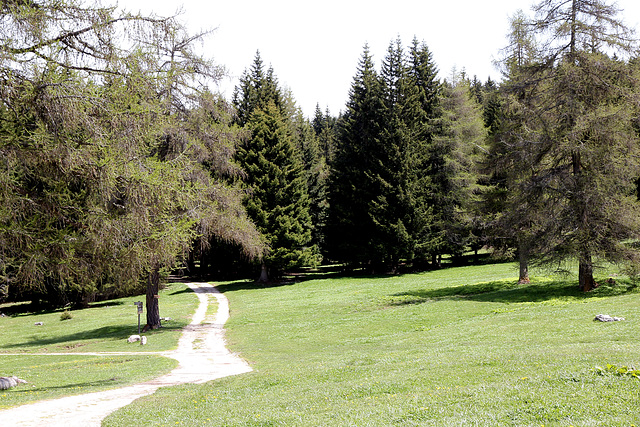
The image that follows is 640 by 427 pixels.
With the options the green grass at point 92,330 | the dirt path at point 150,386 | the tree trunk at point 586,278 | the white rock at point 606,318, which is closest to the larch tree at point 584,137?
the tree trunk at point 586,278

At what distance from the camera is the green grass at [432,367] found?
21.1 ft

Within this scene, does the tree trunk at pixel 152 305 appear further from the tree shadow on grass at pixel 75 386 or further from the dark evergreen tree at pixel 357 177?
the dark evergreen tree at pixel 357 177

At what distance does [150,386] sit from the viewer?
11773 millimetres

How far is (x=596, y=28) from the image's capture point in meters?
22.6

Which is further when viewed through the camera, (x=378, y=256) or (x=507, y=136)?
(x=378, y=256)

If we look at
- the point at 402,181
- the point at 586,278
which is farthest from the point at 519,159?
the point at 402,181

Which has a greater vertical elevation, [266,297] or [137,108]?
[137,108]

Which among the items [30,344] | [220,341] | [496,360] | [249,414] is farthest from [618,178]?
[30,344]

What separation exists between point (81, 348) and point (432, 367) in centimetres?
1603

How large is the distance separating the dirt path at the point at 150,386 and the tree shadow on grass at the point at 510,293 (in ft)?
33.4

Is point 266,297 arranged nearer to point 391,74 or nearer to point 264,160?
point 264,160

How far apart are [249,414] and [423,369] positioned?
3.93 m

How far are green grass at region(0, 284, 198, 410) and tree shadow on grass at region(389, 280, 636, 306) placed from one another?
12.7 m

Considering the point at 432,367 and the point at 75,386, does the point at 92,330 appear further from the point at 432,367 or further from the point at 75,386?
the point at 432,367
